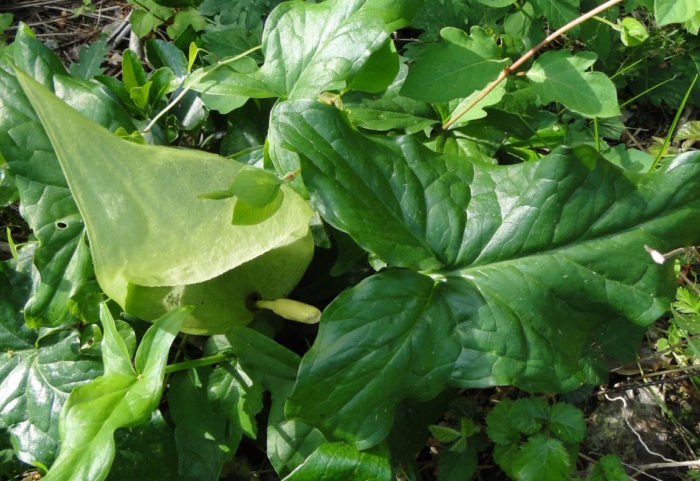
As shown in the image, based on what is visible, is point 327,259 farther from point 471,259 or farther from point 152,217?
point 152,217

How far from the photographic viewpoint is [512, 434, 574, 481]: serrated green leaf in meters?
0.99

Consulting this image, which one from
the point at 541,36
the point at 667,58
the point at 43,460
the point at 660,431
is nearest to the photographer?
the point at 43,460

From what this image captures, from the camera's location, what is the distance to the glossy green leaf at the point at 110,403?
2.51 feet

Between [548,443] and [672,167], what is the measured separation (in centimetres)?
46

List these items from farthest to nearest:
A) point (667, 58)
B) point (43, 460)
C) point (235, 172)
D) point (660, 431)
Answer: point (667, 58) → point (660, 431) → point (43, 460) → point (235, 172)

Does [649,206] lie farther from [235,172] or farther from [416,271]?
[235,172]

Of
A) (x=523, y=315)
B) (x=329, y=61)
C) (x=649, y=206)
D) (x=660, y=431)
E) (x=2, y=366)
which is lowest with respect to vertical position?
(x=660, y=431)

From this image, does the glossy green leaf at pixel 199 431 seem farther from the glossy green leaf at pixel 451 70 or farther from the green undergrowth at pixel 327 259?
the glossy green leaf at pixel 451 70

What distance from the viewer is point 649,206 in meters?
0.88

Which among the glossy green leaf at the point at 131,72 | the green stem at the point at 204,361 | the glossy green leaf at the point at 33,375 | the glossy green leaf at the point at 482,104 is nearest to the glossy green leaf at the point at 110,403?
the green stem at the point at 204,361

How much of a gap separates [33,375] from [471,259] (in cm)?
77

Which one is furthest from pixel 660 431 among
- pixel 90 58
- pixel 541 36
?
pixel 90 58

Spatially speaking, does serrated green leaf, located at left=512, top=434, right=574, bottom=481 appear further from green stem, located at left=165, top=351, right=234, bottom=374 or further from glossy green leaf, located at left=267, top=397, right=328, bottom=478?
green stem, located at left=165, top=351, right=234, bottom=374

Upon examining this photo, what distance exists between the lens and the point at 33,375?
43.4 inches
